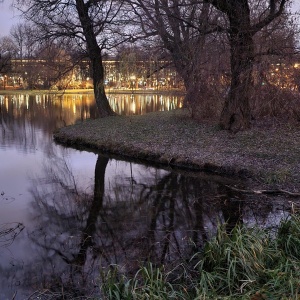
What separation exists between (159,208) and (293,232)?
4.06 meters

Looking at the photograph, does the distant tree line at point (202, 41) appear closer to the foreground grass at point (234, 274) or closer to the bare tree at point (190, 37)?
the bare tree at point (190, 37)

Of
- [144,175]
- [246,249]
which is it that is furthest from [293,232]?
[144,175]

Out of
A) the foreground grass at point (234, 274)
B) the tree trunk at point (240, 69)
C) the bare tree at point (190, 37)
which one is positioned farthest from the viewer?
the bare tree at point (190, 37)

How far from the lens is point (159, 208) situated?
32.0 feet

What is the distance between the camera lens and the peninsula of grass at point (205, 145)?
471 inches

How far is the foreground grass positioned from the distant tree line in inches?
379

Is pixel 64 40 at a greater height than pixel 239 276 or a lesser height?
greater

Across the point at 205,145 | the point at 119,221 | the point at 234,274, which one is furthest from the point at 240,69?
the point at 234,274

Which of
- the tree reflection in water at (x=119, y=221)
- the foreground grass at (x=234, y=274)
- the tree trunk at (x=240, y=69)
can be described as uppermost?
the tree trunk at (x=240, y=69)

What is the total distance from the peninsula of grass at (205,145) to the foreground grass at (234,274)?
4.77 meters

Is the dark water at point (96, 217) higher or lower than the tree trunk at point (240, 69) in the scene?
lower

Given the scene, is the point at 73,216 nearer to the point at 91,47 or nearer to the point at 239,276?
the point at 239,276

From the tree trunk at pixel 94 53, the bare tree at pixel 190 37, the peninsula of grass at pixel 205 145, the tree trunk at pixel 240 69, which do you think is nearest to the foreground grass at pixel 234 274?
the peninsula of grass at pixel 205 145

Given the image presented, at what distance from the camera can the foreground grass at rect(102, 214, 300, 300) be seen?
4.70m
